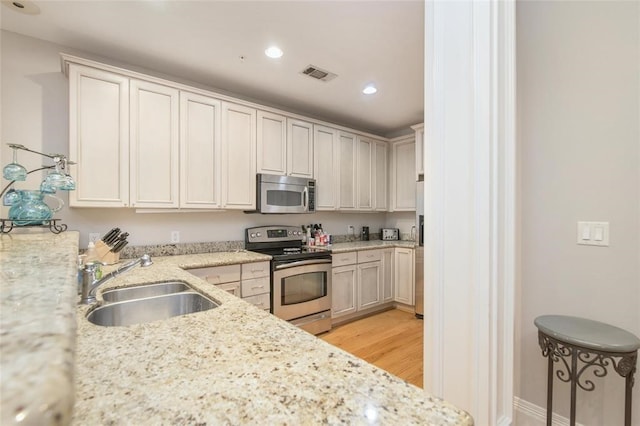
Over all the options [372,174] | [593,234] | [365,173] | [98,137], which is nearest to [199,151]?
[98,137]

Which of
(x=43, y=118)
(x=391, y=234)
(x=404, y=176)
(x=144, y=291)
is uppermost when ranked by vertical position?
(x=43, y=118)

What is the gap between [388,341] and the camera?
3.07 meters

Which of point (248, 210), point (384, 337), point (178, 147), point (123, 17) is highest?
point (123, 17)

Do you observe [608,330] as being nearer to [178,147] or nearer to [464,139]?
[464,139]

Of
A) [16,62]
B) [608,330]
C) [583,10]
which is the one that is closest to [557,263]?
[608,330]

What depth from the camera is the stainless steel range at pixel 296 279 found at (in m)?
2.92

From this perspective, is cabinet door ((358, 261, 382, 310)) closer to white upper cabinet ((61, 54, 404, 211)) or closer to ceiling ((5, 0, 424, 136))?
white upper cabinet ((61, 54, 404, 211))

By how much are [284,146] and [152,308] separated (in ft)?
7.41

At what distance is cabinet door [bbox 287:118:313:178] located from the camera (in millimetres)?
3428

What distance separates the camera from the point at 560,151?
165cm

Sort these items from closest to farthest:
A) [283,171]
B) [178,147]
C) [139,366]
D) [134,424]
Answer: [134,424] → [139,366] → [178,147] → [283,171]

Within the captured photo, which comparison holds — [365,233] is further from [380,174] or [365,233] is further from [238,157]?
[238,157]

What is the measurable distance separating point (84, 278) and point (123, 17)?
181 cm

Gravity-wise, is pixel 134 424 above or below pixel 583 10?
below
